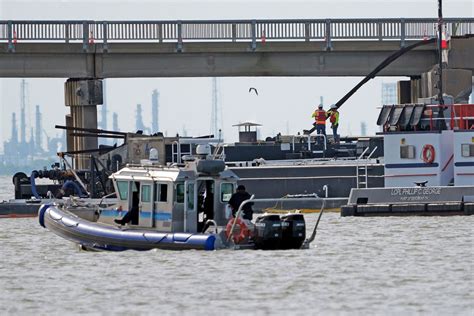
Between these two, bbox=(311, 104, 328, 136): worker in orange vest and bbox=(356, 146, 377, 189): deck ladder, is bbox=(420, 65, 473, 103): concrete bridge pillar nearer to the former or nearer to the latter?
bbox=(311, 104, 328, 136): worker in orange vest

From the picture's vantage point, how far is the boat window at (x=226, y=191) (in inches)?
1805

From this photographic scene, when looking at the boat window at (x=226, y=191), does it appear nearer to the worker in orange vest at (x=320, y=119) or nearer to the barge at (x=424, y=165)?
the barge at (x=424, y=165)

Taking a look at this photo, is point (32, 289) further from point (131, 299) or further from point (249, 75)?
point (249, 75)

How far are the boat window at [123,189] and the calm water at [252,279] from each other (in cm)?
159

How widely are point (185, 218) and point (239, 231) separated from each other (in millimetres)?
1527

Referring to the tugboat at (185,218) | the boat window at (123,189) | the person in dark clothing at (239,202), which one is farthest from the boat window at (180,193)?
the boat window at (123,189)

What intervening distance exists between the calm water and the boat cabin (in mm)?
949

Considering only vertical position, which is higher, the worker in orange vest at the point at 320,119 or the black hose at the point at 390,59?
the black hose at the point at 390,59

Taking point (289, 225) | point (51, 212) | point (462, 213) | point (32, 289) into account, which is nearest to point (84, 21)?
point (462, 213)

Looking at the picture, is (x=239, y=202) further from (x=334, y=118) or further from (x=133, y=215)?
(x=334, y=118)

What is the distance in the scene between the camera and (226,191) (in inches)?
1807

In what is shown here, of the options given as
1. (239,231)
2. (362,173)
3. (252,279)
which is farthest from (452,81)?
(252,279)

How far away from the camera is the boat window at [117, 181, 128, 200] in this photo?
4675 cm

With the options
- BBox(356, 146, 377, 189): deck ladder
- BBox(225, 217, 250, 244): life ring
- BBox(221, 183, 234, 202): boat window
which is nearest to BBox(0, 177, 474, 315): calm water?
BBox(225, 217, 250, 244): life ring
